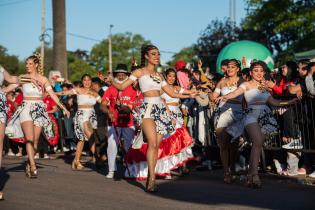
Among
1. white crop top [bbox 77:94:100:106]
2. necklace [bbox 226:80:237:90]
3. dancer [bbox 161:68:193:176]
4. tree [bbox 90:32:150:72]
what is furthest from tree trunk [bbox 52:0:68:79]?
tree [bbox 90:32:150:72]

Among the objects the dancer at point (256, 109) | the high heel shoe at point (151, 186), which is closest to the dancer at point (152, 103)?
the high heel shoe at point (151, 186)

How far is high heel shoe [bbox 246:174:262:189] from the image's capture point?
10438 millimetres

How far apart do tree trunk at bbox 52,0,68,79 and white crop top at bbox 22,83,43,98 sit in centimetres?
1246

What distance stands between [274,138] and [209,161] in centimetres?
202

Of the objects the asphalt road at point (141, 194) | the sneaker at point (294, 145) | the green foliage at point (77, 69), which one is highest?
the green foliage at point (77, 69)

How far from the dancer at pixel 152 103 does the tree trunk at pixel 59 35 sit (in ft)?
46.2

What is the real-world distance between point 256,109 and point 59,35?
48.0 feet

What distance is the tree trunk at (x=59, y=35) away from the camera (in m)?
24.2

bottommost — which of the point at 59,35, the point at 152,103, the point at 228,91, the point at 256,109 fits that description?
the point at 256,109

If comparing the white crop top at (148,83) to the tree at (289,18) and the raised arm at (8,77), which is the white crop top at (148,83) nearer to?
the raised arm at (8,77)

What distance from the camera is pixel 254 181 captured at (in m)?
10.5

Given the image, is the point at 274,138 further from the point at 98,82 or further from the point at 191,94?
the point at 98,82

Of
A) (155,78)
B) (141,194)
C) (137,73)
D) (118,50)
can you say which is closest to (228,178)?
(141,194)

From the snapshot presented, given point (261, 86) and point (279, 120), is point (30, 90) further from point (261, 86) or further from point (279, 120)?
point (279, 120)
